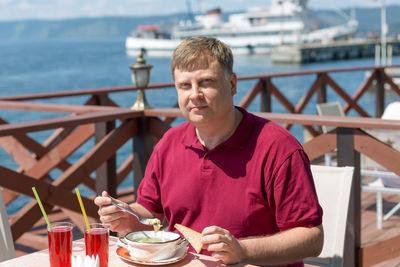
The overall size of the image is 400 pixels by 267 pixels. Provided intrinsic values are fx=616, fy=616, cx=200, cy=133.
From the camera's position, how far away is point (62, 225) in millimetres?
1525

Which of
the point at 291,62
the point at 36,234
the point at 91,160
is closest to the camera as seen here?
the point at 91,160

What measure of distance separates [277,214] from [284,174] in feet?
0.37

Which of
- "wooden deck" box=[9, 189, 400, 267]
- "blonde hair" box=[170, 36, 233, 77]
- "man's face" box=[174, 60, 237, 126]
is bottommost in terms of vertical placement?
"wooden deck" box=[9, 189, 400, 267]

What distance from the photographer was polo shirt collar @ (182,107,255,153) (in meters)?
1.72

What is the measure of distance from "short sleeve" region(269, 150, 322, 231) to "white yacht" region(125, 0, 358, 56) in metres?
76.2

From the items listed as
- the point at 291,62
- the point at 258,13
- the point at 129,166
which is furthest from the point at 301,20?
the point at 129,166

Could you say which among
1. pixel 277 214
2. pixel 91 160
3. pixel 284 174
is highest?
pixel 284 174

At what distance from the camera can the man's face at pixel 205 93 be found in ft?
5.51

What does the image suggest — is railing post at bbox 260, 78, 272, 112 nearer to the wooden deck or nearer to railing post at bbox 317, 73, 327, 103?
railing post at bbox 317, 73, 327, 103

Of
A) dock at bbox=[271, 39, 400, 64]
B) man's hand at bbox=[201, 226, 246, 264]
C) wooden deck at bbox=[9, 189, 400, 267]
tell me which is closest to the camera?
man's hand at bbox=[201, 226, 246, 264]

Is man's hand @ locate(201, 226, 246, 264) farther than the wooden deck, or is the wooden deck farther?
the wooden deck

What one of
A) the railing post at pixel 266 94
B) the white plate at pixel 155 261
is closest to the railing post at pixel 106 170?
the white plate at pixel 155 261

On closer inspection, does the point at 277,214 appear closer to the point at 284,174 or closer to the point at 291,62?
the point at 284,174

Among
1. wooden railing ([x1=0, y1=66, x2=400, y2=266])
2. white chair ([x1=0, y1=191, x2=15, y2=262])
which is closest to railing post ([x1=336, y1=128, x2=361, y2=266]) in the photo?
wooden railing ([x1=0, y1=66, x2=400, y2=266])
